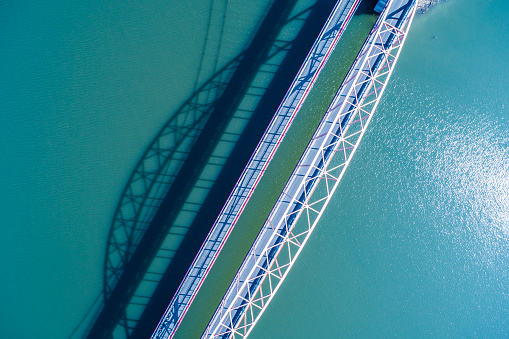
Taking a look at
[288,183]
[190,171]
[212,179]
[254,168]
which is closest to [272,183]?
[254,168]

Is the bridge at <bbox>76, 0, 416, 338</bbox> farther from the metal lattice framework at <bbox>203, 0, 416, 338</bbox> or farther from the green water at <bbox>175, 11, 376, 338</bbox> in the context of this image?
the green water at <bbox>175, 11, 376, 338</bbox>

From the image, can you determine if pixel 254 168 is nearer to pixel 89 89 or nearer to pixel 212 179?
pixel 212 179

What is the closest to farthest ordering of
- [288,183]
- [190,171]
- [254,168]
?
1. [288,183]
2. [254,168]
3. [190,171]

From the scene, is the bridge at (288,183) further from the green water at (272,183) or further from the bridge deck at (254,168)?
the green water at (272,183)

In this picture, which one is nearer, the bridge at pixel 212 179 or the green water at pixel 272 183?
the bridge at pixel 212 179

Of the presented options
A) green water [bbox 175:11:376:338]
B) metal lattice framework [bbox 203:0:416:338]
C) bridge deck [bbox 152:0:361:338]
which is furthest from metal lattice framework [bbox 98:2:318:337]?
metal lattice framework [bbox 203:0:416:338]

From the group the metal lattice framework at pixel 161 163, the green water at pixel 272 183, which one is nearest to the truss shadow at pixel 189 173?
the metal lattice framework at pixel 161 163

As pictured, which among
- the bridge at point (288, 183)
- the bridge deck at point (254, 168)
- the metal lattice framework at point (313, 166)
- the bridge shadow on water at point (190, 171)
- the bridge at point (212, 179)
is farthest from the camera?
the bridge shadow on water at point (190, 171)
